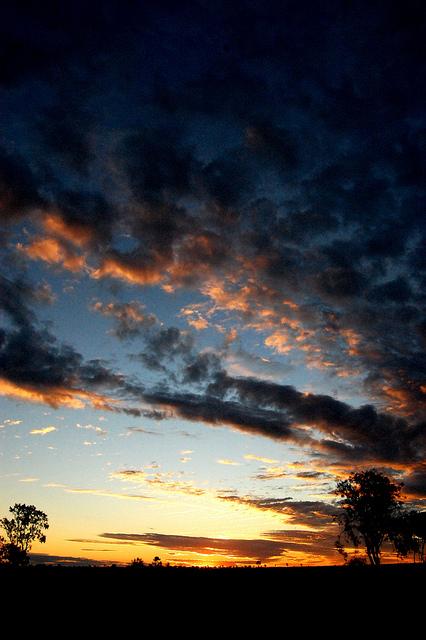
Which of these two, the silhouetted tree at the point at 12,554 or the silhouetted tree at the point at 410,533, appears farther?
the silhouetted tree at the point at 12,554

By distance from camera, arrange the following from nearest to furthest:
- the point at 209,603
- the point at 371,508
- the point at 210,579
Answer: the point at 209,603 → the point at 210,579 → the point at 371,508

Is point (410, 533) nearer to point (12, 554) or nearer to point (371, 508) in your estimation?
point (371, 508)

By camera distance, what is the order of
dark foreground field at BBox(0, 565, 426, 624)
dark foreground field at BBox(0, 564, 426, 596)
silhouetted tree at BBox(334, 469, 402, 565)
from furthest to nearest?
silhouetted tree at BBox(334, 469, 402, 565) → dark foreground field at BBox(0, 564, 426, 596) → dark foreground field at BBox(0, 565, 426, 624)

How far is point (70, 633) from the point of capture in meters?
6.79

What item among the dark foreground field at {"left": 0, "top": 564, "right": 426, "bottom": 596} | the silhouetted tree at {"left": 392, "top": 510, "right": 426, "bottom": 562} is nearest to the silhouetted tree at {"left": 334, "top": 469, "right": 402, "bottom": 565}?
the silhouetted tree at {"left": 392, "top": 510, "right": 426, "bottom": 562}

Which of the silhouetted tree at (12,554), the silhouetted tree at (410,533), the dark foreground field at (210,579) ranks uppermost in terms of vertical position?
the dark foreground field at (210,579)

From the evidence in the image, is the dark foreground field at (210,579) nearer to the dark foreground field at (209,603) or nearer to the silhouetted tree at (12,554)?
the dark foreground field at (209,603)

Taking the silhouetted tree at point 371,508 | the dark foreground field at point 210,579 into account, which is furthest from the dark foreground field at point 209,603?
the silhouetted tree at point 371,508

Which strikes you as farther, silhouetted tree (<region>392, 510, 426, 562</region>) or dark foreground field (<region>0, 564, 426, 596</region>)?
silhouetted tree (<region>392, 510, 426, 562</region>)

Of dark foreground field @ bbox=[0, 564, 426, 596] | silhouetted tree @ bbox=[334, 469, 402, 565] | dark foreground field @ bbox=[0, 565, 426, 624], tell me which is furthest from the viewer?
silhouetted tree @ bbox=[334, 469, 402, 565]

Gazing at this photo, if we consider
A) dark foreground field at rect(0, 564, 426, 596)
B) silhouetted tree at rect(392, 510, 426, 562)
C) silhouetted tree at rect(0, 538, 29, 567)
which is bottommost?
silhouetted tree at rect(0, 538, 29, 567)

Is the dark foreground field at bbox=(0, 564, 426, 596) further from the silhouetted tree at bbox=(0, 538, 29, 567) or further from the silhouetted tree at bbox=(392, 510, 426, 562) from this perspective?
the silhouetted tree at bbox=(0, 538, 29, 567)

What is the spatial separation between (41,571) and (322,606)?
703cm

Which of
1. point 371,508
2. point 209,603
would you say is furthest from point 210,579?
point 371,508
